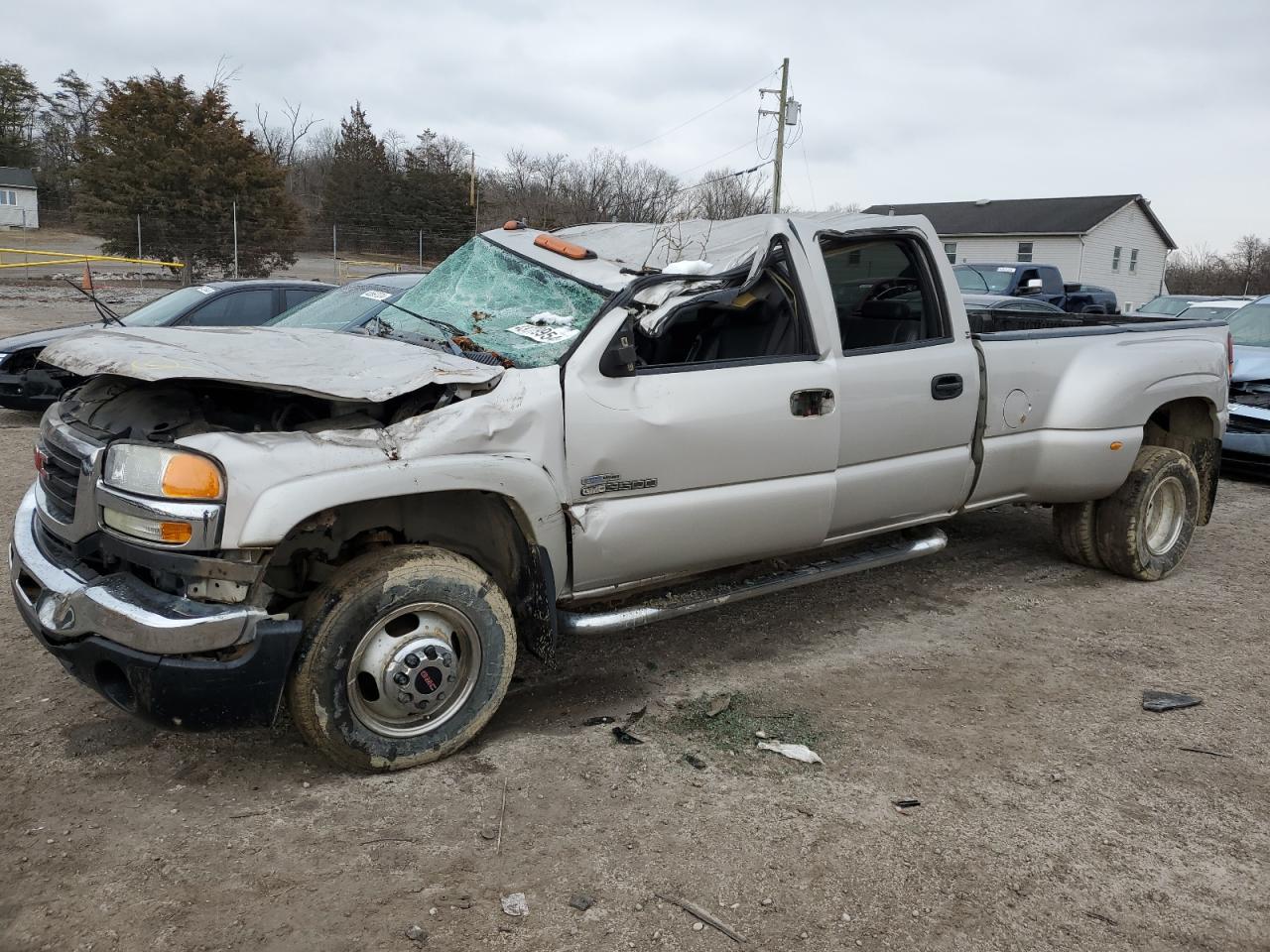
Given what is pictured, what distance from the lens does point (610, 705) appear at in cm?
400

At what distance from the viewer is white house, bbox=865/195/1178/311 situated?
41.3 m

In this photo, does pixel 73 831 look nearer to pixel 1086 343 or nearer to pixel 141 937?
pixel 141 937

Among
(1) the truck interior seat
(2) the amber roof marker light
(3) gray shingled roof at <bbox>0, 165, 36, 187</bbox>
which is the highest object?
(3) gray shingled roof at <bbox>0, 165, 36, 187</bbox>

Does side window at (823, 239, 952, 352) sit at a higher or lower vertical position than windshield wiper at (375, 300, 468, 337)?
higher

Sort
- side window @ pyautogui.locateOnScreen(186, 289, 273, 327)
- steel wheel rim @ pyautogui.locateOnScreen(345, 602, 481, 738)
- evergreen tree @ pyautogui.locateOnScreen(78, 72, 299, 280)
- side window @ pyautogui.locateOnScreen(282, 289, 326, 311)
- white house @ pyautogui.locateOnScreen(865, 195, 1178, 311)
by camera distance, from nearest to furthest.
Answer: steel wheel rim @ pyautogui.locateOnScreen(345, 602, 481, 738), side window @ pyautogui.locateOnScreen(186, 289, 273, 327), side window @ pyautogui.locateOnScreen(282, 289, 326, 311), evergreen tree @ pyautogui.locateOnScreen(78, 72, 299, 280), white house @ pyautogui.locateOnScreen(865, 195, 1178, 311)

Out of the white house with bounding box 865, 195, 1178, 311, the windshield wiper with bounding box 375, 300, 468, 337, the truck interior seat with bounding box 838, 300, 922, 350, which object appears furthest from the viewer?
the white house with bounding box 865, 195, 1178, 311

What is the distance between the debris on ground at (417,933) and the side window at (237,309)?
8063mm

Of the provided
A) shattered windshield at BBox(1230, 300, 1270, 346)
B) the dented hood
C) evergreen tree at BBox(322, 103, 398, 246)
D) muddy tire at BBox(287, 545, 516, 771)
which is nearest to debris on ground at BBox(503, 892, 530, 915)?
muddy tire at BBox(287, 545, 516, 771)

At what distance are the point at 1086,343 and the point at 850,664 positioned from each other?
2.30 m

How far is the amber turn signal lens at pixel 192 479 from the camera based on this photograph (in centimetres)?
287

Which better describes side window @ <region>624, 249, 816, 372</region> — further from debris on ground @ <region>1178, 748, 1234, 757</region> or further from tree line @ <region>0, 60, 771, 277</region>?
tree line @ <region>0, 60, 771, 277</region>

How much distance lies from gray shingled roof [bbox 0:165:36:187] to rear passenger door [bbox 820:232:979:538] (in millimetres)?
48530

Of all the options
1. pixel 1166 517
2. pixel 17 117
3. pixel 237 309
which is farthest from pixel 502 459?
pixel 17 117

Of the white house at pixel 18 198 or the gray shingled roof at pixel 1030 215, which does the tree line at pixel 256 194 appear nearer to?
the white house at pixel 18 198
